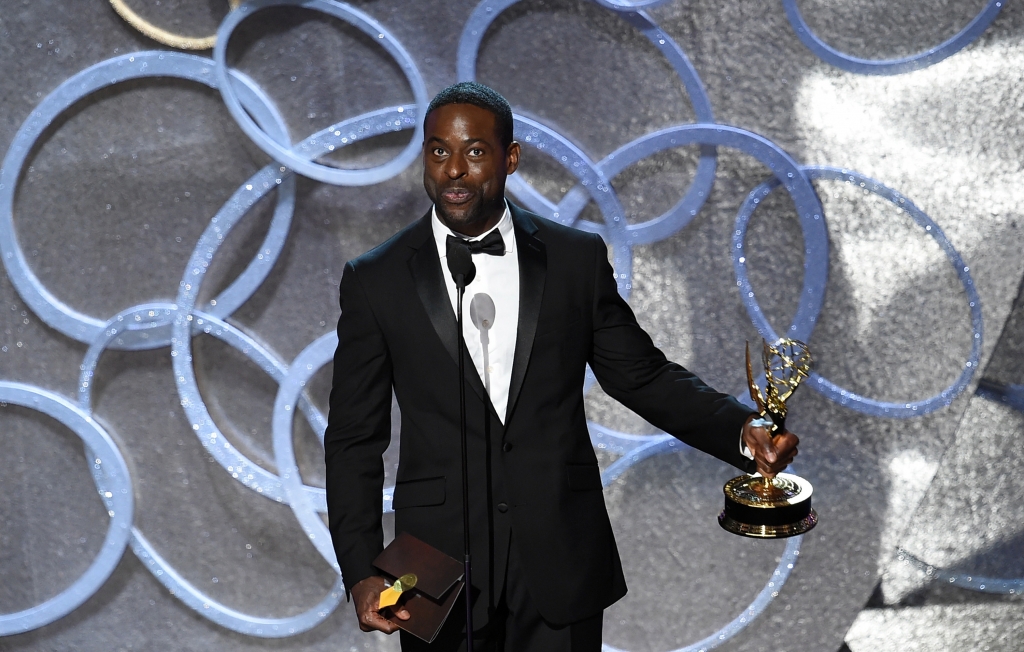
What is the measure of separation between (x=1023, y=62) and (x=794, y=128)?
1.98ft

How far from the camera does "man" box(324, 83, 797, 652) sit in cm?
195

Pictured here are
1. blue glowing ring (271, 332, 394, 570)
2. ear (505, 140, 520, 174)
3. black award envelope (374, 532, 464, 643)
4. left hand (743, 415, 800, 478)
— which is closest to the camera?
black award envelope (374, 532, 464, 643)

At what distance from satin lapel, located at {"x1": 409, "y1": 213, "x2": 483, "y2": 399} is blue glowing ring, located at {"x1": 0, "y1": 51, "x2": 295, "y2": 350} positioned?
3.49 feet

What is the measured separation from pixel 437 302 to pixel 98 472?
1589 mm

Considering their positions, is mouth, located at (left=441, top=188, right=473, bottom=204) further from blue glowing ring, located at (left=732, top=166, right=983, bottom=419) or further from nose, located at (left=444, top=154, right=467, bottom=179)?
blue glowing ring, located at (left=732, top=166, right=983, bottom=419)

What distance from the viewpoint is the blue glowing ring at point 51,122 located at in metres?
2.92

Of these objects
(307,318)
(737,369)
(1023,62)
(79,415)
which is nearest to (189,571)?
(79,415)

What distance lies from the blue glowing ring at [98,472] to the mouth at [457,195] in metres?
1.63

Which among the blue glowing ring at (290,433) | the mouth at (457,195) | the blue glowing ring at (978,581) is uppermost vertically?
the mouth at (457,195)

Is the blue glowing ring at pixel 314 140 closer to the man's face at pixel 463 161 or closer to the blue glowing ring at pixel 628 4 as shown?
the blue glowing ring at pixel 628 4

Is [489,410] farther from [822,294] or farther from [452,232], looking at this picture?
[822,294]

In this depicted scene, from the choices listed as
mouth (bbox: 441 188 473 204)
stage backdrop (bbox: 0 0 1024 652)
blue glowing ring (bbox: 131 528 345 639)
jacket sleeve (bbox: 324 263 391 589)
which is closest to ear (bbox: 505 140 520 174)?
mouth (bbox: 441 188 473 204)

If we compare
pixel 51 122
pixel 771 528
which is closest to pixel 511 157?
pixel 771 528

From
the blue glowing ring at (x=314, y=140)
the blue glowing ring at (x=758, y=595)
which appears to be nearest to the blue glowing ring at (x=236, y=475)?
the blue glowing ring at (x=314, y=140)
